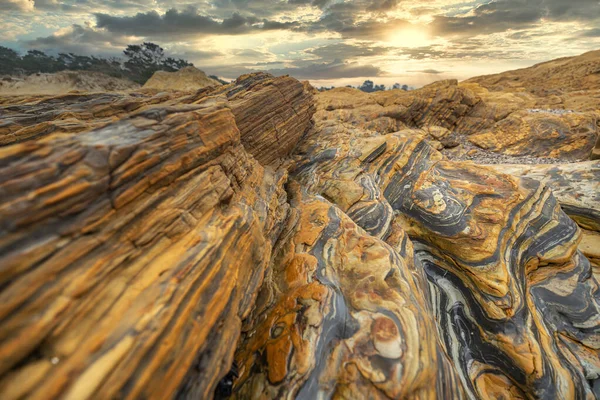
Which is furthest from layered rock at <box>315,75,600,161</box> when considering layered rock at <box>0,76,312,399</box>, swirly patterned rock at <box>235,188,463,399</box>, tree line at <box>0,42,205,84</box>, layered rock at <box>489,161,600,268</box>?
tree line at <box>0,42,205,84</box>

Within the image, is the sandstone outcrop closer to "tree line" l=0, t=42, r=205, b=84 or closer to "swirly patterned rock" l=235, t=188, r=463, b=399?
"swirly patterned rock" l=235, t=188, r=463, b=399

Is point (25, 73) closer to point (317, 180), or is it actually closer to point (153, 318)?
point (317, 180)

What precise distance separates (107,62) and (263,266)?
88.8m

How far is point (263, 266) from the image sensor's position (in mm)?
6270

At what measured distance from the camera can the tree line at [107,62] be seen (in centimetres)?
5697

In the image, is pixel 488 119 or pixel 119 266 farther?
pixel 488 119

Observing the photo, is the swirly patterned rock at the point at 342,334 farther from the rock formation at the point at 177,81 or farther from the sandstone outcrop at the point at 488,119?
the rock formation at the point at 177,81

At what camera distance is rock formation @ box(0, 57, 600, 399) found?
3.25 metres

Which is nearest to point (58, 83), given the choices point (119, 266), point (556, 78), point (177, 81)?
point (177, 81)

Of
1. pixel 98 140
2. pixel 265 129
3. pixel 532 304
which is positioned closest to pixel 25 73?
pixel 265 129

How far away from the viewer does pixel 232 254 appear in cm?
522

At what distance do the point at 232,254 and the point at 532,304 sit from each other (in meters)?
10.8

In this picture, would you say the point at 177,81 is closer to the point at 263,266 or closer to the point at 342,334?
the point at 263,266

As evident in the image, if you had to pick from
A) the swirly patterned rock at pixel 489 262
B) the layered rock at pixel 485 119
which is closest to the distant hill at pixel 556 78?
the layered rock at pixel 485 119
